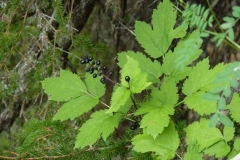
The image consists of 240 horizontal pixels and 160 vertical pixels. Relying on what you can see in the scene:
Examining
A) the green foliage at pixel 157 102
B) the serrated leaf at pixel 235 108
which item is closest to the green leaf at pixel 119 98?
the green foliage at pixel 157 102

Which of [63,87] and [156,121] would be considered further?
[63,87]

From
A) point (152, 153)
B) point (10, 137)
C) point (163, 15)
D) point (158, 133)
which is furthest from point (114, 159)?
point (10, 137)

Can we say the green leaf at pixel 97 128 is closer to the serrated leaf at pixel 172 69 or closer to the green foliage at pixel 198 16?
the serrated leaf at pixel 172 69

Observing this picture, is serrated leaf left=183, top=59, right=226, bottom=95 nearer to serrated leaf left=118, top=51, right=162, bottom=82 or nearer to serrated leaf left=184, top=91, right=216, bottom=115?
serrated leaf left=184, top=91, right=216, bottom=115

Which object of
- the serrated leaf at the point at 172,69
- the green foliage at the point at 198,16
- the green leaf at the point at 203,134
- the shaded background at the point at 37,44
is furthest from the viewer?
the shaded background at the point at 37,44

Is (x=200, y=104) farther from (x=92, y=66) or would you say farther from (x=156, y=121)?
(x=92, y=66)

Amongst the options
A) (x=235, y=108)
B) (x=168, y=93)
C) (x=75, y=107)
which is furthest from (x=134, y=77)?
(x=235, y=108)
